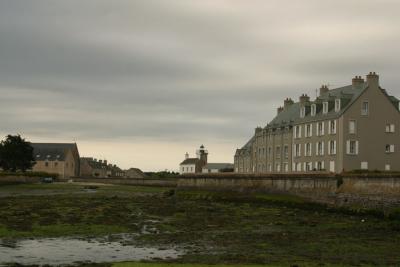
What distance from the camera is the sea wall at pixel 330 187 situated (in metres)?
43.8

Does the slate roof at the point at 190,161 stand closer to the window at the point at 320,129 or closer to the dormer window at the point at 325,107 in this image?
the window at the point at 320,129

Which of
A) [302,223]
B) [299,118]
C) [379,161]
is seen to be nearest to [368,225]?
[302,223]

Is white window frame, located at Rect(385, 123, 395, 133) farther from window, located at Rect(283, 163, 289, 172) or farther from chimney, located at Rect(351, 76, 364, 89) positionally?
window, located at Rect(283, 163, 289, 172)

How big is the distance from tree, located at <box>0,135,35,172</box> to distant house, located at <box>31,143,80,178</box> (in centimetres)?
3305

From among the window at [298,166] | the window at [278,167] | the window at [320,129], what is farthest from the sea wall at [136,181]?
the window at [320,129]

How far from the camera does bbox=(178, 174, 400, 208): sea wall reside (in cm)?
4381

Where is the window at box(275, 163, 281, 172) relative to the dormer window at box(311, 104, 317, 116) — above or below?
below

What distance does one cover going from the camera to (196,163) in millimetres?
183875

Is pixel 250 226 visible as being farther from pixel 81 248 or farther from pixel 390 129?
pixel 390 129

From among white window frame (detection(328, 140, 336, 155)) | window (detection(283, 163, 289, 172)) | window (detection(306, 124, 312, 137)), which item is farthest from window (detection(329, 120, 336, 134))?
window (detection(283, 163, 289, 172))

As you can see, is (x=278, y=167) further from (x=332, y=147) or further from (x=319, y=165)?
(x=332, y=147)

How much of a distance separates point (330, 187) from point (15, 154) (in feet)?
283

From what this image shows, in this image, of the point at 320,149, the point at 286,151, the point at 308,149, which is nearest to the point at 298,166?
the point at 308,149

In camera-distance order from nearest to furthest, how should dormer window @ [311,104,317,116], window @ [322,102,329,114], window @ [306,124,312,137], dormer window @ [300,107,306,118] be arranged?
window @ [322,102,329,114] < dormer window @ [311,104,317,116] < window @ [306,124,312,137] < dormer window @ [300,107,306,118]
